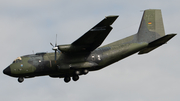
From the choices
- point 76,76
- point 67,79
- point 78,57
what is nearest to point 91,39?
point 78,57

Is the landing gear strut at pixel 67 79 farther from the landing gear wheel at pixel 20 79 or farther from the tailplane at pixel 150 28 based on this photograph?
the tailplane at pixel 150 28

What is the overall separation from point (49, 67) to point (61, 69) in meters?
1.15

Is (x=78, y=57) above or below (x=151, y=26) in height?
below

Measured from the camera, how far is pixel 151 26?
31.6 meters

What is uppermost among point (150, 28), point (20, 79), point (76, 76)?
point (150, 28)

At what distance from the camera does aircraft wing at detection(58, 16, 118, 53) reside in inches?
1007

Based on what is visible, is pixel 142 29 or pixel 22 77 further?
pixel 142 29

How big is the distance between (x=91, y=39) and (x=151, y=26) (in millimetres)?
7817

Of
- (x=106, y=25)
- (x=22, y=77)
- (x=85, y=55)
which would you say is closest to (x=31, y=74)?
(x=22, y=77)

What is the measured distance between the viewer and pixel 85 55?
2878 cm

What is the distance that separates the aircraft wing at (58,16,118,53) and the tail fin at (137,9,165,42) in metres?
5.59

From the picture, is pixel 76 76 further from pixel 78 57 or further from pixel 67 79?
pixel 78 57

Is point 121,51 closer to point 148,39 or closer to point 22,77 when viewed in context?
point 148,39

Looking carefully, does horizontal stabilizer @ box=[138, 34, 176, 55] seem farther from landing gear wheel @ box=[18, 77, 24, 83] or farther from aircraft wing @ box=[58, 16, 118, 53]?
landing gear wheel @ box=[18, 77, 24, 83]
